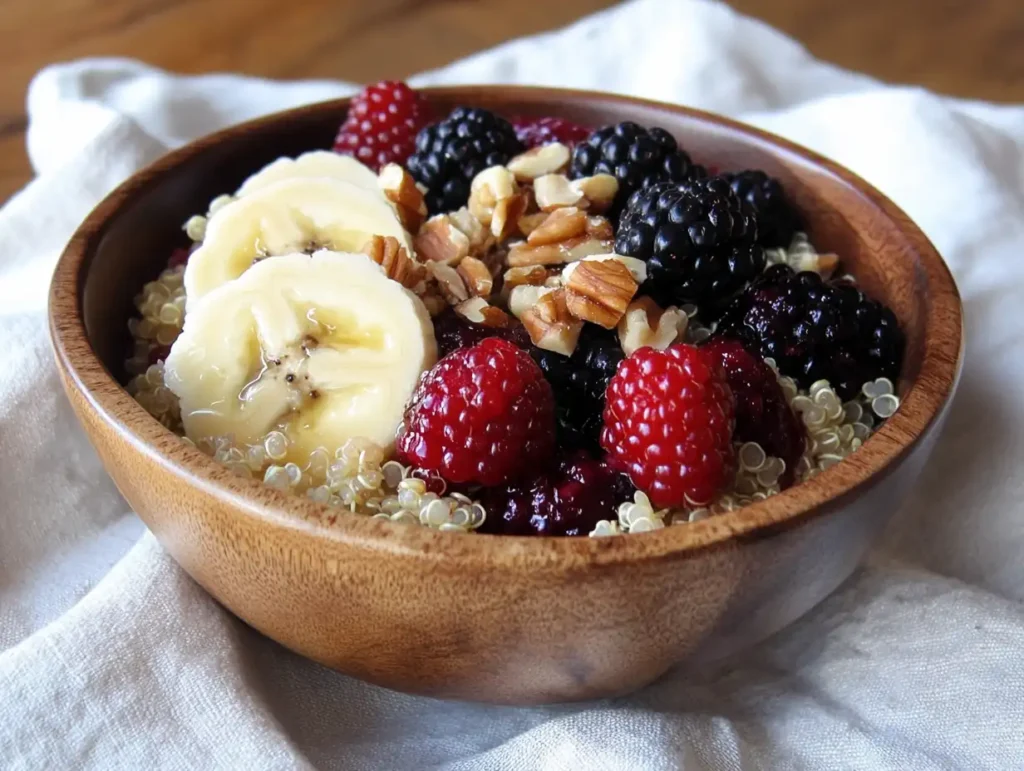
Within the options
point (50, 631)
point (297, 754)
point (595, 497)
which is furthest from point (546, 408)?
point (50, 631)

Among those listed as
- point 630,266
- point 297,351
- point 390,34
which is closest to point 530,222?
point 630,266

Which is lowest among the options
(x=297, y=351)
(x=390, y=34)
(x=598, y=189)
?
(x=390, y=34)

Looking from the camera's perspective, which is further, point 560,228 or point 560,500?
point 560,228

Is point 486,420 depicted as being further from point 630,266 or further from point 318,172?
point 318,172

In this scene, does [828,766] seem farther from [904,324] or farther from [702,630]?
[904,324]

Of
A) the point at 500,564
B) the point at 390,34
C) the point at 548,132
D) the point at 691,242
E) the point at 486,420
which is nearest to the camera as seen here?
the point at 500,564
